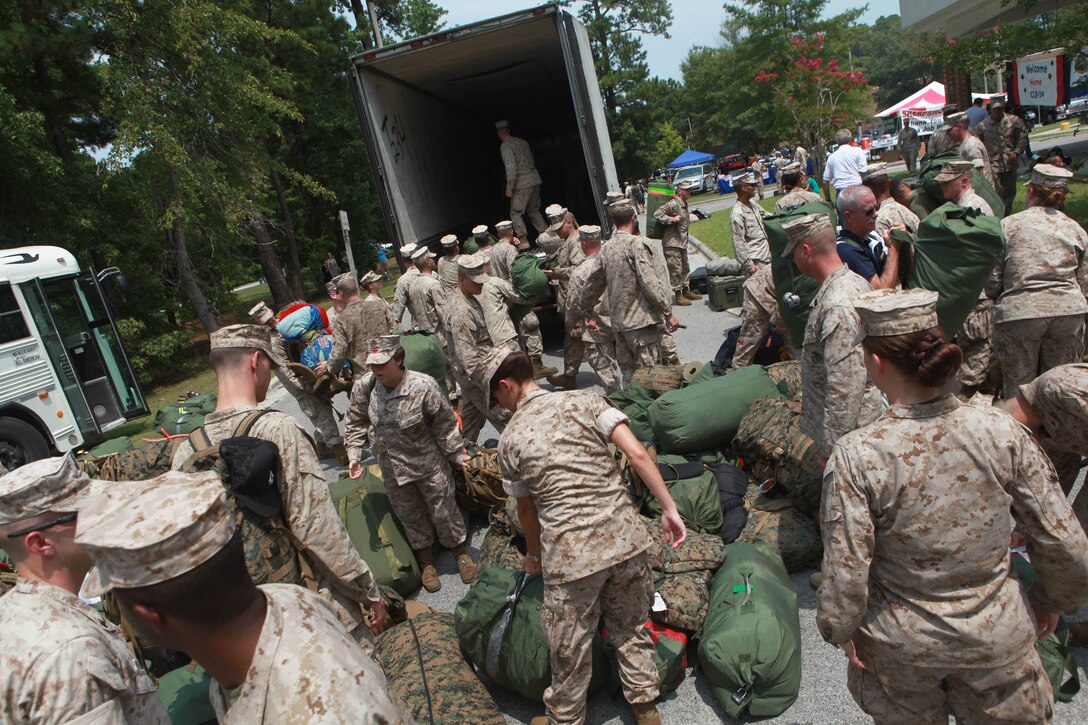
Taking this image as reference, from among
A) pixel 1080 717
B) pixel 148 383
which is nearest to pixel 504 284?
pixel 1080 717

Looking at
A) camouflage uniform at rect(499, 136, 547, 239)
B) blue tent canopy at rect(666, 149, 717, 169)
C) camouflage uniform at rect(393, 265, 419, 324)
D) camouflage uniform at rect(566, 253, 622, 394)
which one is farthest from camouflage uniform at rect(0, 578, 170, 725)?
blue tent canopy at rect(666, 149, 717, 169)

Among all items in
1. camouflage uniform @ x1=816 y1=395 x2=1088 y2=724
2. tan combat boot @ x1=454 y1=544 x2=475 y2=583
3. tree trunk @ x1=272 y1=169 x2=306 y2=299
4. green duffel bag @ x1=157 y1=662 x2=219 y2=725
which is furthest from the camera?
tree trunk @ x1=272 y1=169 x2=306 y2=299

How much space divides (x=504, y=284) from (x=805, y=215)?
433cm

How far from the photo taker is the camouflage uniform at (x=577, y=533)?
294 centimetres

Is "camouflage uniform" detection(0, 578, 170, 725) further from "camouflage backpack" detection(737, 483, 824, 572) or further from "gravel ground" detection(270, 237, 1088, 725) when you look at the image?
"camouflage backpack" detection(737, 483, 824, 572)

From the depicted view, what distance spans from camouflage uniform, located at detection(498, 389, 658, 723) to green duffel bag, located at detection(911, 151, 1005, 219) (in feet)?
14.0

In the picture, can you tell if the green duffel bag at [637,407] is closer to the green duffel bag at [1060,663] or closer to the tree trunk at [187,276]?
the green duffel bag at [1060,663]

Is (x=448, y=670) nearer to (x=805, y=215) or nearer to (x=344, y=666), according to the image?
(x=344, y=666)

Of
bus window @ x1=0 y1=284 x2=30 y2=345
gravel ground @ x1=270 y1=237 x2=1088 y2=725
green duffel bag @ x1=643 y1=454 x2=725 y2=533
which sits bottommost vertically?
gravel ground @ x1=270 y1=237 x2=1088 y2=725

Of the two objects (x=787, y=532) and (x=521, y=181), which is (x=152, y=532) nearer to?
(x=787, y=532)

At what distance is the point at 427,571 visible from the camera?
491 cm

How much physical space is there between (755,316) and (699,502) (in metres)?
2.74

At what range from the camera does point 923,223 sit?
3.68m

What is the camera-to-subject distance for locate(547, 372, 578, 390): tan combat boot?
8516 mm
